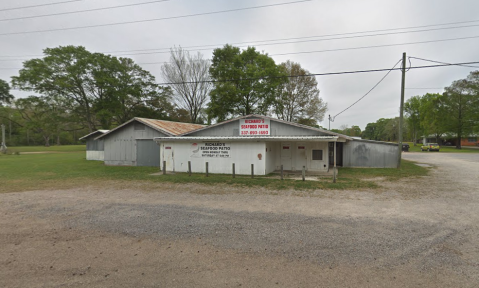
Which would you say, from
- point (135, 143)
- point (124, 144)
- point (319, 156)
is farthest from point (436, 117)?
point (124, 144)

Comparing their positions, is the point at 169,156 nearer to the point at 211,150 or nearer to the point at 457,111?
the point at 211,150

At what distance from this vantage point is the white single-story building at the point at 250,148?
13.4m

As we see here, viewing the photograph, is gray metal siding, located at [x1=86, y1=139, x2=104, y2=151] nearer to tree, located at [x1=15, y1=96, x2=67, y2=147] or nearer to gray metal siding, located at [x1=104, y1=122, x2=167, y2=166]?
gray metal siding, located at [x1=104, y1=122, x2=167, y2=166]

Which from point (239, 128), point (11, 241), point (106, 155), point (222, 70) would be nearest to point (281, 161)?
point (239, 128)

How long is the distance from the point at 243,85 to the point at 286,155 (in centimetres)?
1819

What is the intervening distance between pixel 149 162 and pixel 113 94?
79.7 feet

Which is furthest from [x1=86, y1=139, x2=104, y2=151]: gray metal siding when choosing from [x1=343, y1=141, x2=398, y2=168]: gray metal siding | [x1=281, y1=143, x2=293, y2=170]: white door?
[x1=343, y1=141, x2=398, y2=168]: gray metal siding

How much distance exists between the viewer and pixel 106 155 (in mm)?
19922

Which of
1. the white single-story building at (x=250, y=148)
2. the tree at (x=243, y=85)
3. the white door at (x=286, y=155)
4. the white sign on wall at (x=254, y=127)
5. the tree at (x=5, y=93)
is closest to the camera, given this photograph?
the white single-story building at (x=250, y=148)

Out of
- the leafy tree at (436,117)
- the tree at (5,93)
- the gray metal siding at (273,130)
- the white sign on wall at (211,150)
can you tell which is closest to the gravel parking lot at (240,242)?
the white sign on wall at (211,150)

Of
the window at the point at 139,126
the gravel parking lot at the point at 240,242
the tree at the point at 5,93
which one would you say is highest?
the tree at the point at 5,93

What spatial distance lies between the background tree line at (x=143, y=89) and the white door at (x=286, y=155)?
52.9ft

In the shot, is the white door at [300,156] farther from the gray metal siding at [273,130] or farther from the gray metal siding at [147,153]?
the gray metal siding at [147,153]

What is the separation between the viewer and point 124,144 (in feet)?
64.0
